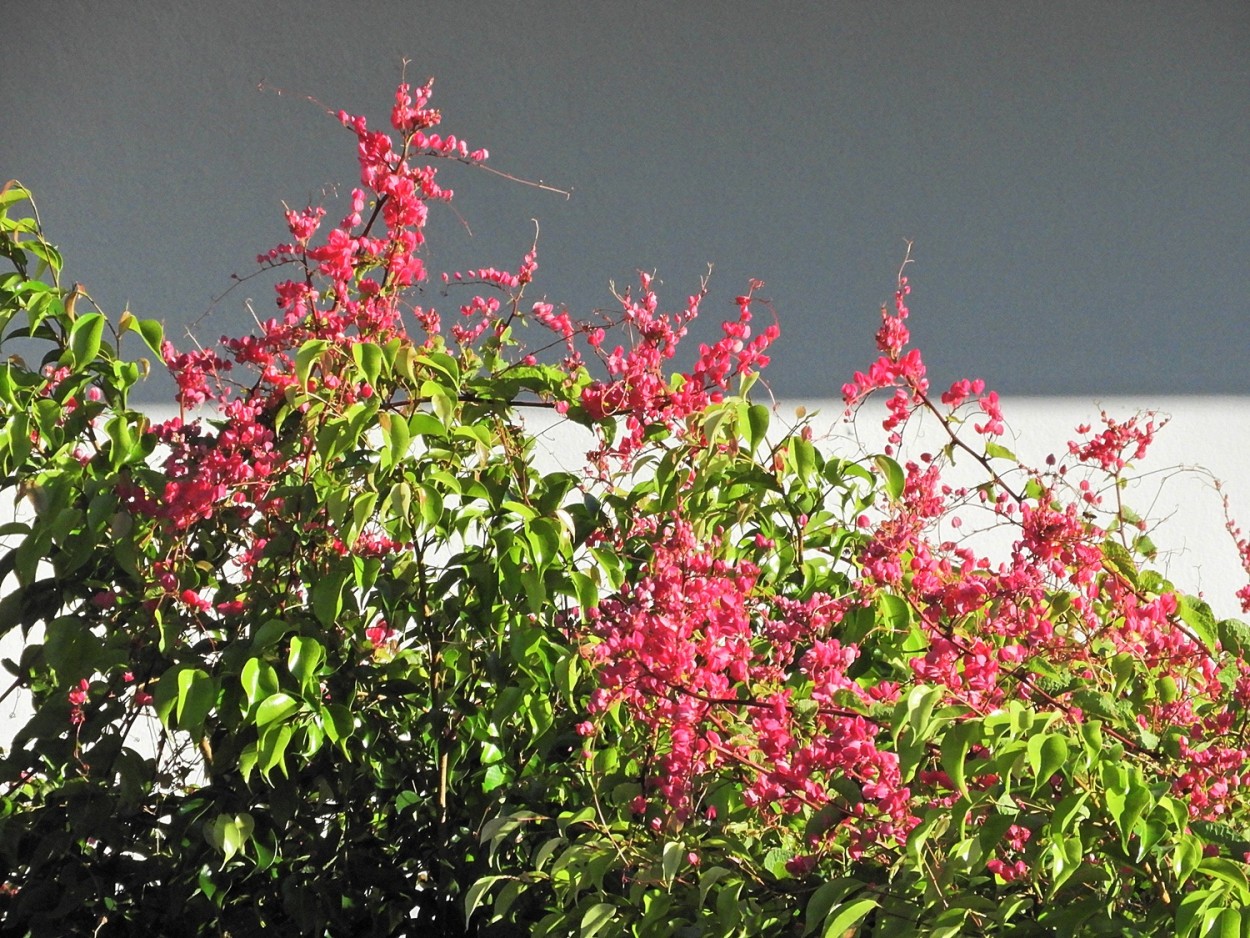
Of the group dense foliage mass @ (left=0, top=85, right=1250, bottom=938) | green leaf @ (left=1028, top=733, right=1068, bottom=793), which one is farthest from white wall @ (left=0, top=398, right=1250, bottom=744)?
green leaf @ (left=1028, top=733, right=1068, bottom=793)

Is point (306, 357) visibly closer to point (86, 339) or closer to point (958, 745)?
point (86, 339)

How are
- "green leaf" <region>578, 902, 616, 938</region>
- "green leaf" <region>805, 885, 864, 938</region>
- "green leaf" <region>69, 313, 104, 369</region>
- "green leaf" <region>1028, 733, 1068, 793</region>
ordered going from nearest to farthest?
"green leaf" <region>1028, 733, 1068, 793</region>, "green leaf" <region>805, 885, 864, 938</region>, "green leaf" <region>578, 902, 616, 938</region>, "green leaf" <region>69, 313, 104, 369</region>

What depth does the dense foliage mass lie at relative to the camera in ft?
3.75

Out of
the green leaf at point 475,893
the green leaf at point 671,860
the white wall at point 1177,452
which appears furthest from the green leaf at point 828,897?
the white wall at point 1177,452

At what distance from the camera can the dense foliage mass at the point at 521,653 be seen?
1.14 meters

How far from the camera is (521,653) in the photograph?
142cm

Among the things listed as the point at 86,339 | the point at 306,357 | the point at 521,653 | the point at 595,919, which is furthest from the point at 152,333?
the point at 595,919

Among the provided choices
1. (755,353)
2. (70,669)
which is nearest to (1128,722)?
(755,353)

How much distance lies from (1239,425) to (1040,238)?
0.65 metres

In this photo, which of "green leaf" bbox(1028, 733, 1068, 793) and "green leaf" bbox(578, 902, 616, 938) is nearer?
"green leaf" bbox(1028, 733, 1068, 793)

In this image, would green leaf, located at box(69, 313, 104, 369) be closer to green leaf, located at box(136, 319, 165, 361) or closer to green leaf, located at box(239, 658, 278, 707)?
green leaf, located at box(136, 319, 165, 361)

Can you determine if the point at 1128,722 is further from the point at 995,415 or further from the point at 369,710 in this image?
the point at 369,710

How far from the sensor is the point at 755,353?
153cm

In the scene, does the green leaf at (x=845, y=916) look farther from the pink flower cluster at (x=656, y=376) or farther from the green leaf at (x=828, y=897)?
the pink flower cluster at (x=656, y=376)
